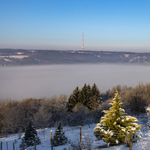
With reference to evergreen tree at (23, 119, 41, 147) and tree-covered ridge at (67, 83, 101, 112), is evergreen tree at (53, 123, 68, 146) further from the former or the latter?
tree-covered ridge at (67, 83, 101, 112)

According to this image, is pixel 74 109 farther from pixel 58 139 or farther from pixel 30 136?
pixel 58 139

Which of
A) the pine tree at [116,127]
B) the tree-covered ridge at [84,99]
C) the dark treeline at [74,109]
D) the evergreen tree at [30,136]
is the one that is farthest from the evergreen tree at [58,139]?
the tree-covered ridge at [84,99]

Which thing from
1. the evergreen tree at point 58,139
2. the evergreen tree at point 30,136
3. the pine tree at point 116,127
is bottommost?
the evergreen tree at point 30,136

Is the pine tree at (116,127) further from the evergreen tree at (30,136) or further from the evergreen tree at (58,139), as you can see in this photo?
the evergreen tree at (30,136)

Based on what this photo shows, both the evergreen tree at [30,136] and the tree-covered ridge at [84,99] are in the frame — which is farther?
the tree-covered ridge at [84,99]

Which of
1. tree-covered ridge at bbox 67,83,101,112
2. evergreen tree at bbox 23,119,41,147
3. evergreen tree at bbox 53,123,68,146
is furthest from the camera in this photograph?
tree-covered ridge at bbox 67,83,101,112

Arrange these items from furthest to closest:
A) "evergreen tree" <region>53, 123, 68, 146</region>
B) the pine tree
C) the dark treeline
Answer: the dark treeline
"evergreen tree" <region>53, 123, 68, 146</region>
the pine tree

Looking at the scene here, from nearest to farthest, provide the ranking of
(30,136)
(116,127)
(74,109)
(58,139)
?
1. (116,127)
2. (58,139)
3. (30,136)
4. (74,109)

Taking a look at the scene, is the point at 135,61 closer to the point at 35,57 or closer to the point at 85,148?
the point at 35,57

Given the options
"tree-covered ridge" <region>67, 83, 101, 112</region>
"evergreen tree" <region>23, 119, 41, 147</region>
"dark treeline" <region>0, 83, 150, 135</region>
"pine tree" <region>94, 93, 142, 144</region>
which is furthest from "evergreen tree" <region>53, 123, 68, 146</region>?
"tree-covered ridge" <region>67, 83, 101, 112</region>

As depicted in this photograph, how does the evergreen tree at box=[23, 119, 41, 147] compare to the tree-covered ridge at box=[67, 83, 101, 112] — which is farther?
the tree-covered ridge at box=[67, 83, 101, 112]

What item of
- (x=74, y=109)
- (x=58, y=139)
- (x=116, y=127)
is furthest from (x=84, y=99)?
(x=116, y=127)
